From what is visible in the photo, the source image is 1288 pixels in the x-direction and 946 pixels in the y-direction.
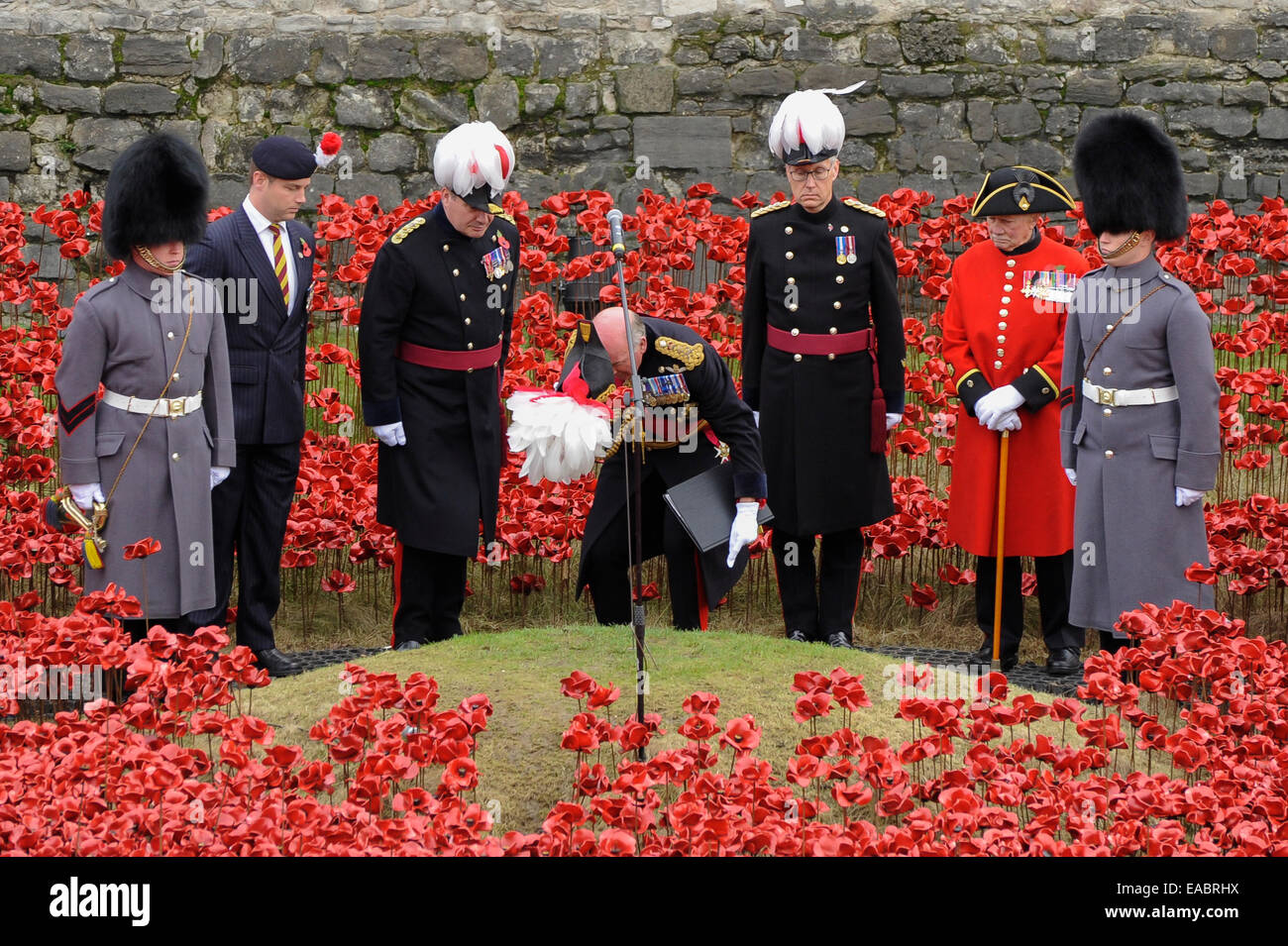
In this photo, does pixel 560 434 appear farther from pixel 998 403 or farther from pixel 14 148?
pixel 14 148

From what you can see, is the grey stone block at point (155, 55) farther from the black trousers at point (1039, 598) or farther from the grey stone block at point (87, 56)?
the black trousers at point (1039, 598)

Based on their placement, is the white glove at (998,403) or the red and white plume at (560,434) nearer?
the red and white plume at (560,434)

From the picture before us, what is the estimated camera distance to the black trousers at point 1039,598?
19.4ft

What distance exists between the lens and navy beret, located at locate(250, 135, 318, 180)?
559 centimetres

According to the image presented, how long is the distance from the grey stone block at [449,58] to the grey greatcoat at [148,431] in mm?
5427

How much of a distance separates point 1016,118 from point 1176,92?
40.2 inches

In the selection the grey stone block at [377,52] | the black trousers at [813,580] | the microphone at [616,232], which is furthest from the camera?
the grey stone block at [377,52]

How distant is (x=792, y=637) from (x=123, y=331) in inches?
96.1

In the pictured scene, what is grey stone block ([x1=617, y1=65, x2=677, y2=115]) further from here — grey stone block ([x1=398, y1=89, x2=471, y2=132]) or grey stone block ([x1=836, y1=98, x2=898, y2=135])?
grey stone block ([x1=836, y1=98, x2=898, y2=135])

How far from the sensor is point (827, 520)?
590 cm

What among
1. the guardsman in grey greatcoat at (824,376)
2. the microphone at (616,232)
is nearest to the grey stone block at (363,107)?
the guardsman in grey greatcoat at (824,376)

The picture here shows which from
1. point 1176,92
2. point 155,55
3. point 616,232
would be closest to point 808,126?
point 616,232

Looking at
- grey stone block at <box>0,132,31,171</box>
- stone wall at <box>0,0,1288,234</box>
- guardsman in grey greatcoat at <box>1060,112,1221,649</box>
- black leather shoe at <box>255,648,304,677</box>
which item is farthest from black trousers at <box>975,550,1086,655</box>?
grey stone block at <box>0,132,31,171</box>

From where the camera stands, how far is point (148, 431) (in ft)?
16.9
